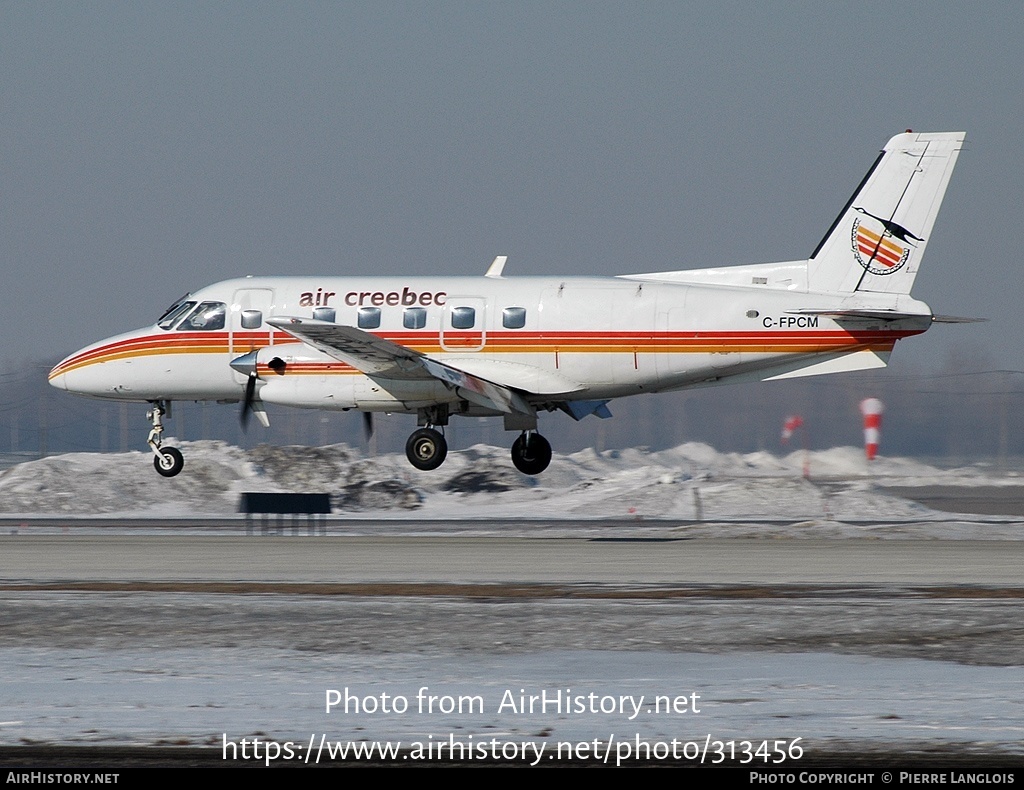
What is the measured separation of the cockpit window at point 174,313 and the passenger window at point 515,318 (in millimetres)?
7527

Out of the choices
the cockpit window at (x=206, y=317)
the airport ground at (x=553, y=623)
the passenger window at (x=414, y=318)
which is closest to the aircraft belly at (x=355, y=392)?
the passenger window at (x=414, y=318)

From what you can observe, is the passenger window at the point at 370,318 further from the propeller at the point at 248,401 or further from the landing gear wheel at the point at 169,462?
the landing gear wheel at the point at 169,462

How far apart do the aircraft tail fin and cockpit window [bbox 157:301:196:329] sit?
14.1 m

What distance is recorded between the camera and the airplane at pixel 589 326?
2748cm

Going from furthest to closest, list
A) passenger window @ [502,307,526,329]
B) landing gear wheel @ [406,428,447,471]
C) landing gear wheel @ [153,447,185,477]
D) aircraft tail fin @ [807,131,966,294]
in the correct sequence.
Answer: landing gear wheel @ [153,447,185,477] < landing gear wheel @ [406,428,447,471] < passenger window @ [502,307,526,329] < aircraft tail fin @ [807,131,966,294]

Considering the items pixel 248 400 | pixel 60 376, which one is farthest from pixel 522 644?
pixel 60 376

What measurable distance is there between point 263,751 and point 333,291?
2087 centimetres

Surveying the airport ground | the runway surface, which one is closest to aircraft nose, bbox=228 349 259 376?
the airport ground

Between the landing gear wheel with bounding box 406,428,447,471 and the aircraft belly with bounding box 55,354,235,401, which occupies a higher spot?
the aircraft belly with bounding box 55,354,235,401

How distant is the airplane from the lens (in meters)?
27.5

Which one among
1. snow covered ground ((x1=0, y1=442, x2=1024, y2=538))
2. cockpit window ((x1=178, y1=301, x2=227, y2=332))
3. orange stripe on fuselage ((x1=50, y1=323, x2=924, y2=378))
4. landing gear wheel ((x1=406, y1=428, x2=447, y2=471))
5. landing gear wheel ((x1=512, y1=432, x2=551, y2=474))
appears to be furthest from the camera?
snow covered ground ((x1=0, y1=442, x2=1024, y2=538))

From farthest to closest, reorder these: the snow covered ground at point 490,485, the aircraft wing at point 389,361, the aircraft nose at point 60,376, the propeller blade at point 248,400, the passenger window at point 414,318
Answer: the snow covered ground at point 490,485, the aircraft nose at point 60,376, the propeller blade at point 248,400, the passenger window at point 414,318, the aircraft wing at point 389,361

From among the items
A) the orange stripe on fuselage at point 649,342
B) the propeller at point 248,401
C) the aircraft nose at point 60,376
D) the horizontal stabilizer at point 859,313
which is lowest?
the propeller at point 248,401

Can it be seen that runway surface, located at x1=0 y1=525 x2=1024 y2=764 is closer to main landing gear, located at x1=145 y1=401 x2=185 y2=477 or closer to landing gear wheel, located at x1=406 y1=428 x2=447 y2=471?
landing gear wheel, located at x1=406 y1=428 x2=447 y2=471
